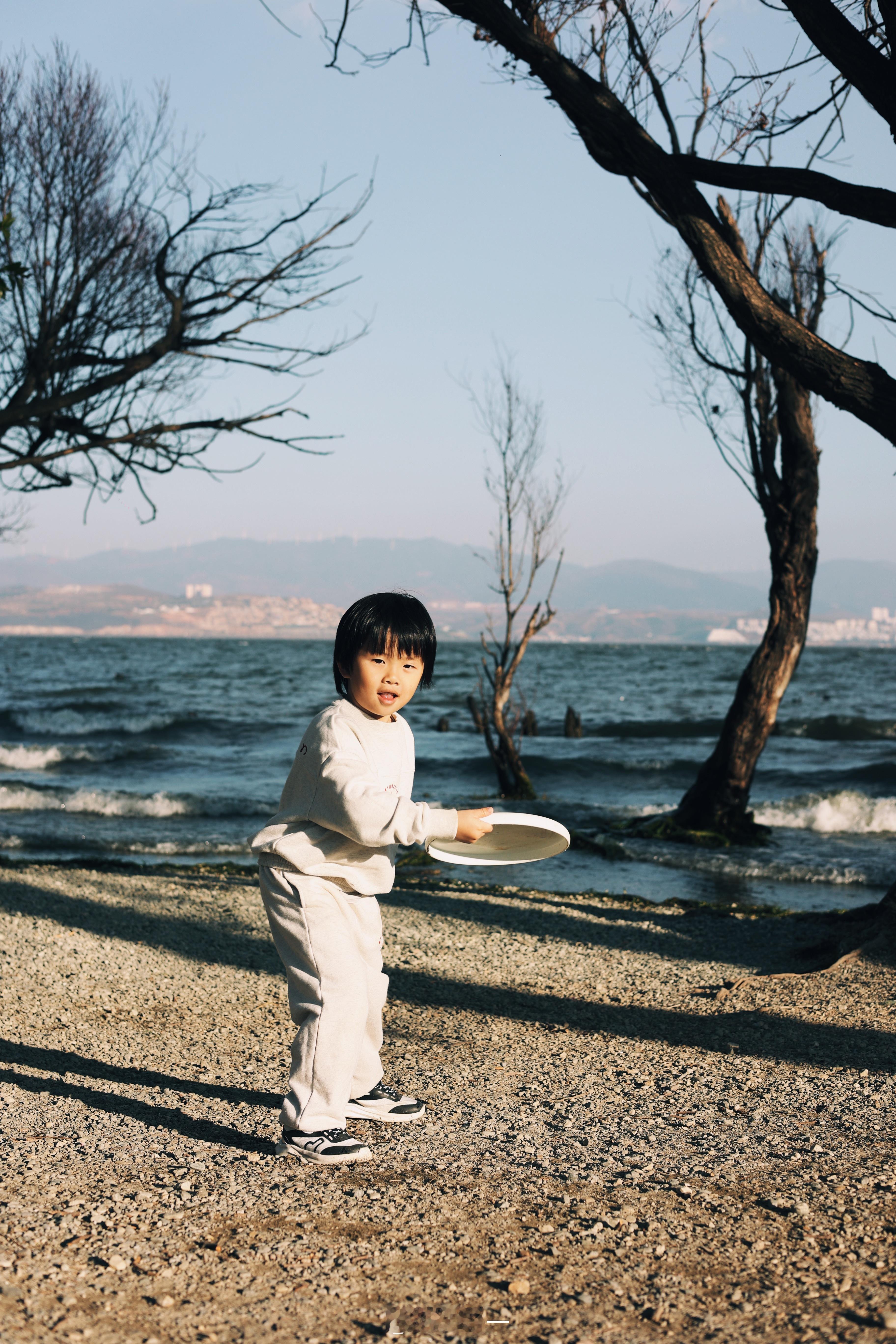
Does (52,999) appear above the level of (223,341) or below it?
below

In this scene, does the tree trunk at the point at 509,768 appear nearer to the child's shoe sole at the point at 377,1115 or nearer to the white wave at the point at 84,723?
the child's shoe sole at the point at 377,1115

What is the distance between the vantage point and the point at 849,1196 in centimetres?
263

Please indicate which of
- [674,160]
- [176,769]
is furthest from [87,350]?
[176,769]

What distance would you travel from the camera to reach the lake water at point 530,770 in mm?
9398

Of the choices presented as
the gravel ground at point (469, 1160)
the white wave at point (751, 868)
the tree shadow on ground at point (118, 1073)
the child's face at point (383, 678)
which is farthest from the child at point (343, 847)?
the white wave at point (751, 868)

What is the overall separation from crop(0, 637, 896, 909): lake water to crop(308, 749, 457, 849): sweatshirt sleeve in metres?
5.48

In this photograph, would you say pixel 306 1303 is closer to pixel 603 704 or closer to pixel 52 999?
pixel 52 999

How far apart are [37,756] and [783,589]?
13956mm

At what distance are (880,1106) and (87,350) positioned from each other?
7.46 m

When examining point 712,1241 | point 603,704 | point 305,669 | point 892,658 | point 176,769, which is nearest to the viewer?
point 712,1241

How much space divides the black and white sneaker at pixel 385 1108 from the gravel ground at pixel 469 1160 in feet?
0.21

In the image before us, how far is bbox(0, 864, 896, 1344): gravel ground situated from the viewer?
6.91ft

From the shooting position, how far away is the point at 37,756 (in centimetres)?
1842

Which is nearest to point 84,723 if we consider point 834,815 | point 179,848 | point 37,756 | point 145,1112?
point 37,756
